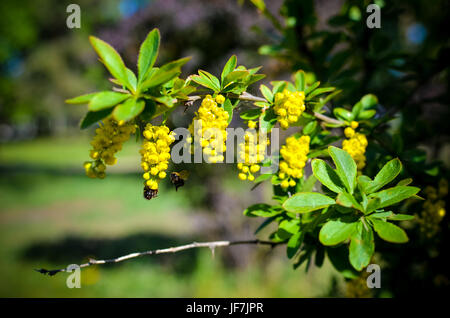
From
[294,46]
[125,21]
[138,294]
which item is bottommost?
[138,294]

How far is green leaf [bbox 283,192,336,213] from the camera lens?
2.31 ft

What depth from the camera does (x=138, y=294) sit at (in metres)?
3.11

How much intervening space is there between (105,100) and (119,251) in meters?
4.08

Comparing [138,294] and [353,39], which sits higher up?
[353,39]

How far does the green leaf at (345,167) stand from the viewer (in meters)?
0.73

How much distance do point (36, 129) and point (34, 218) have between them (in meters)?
25.4

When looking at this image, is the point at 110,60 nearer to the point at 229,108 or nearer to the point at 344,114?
the point at 229,108

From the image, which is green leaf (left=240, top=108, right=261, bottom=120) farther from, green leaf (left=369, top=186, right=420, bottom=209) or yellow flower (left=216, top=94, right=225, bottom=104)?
green leaf (left=369, top=186, right=420, bottom=209)

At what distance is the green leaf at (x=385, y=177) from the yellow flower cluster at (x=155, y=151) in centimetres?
50

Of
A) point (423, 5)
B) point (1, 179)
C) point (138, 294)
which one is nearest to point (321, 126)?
point (423, 5)

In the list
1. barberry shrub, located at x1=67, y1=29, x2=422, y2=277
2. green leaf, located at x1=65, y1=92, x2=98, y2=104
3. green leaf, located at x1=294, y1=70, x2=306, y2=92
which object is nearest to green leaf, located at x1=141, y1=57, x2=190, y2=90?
barberry shrub, located at x1=67, y1=29, x2=422, y2=277

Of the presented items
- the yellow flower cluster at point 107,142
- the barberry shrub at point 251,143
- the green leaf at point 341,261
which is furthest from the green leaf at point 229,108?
the green leaf at point 341,261

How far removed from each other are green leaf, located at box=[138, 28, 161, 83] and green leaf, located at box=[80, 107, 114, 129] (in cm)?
10

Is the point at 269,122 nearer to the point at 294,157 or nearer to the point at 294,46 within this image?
the point at 294,157
